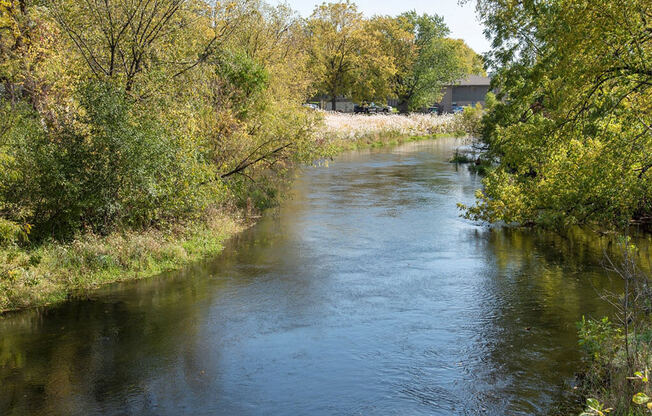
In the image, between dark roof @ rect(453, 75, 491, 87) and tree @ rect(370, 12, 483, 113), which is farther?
dark roof @ rect(453, 75, 491, 87)

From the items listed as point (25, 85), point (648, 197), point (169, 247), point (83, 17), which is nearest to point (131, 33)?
point (83, 17)

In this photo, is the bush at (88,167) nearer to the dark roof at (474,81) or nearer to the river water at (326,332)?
the river water at (326,332)

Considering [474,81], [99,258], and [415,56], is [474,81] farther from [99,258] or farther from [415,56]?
[99,258]

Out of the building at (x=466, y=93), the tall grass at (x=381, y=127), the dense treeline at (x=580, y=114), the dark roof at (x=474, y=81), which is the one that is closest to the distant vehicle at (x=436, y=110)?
the building at (x=466, y=93)

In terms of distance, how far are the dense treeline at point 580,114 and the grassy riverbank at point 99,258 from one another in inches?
372

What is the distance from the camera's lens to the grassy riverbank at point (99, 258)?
13553 millimetres

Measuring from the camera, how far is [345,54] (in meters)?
72.9

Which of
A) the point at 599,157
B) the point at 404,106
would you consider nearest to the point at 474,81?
the point at 404,106

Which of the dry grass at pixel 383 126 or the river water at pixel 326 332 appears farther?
the dry grass at pixel 383 126

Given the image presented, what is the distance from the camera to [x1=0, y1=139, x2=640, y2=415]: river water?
33.1 ft

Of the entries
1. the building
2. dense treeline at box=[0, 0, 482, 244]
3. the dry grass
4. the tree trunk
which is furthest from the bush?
the building

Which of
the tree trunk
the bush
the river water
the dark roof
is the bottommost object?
the river water

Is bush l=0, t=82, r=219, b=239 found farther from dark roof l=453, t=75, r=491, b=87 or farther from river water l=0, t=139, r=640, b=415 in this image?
dark roof l=453, t=75, r=491, b=87

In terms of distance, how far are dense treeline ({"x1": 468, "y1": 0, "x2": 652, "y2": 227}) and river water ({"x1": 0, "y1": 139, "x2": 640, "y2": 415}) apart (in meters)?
1.61
